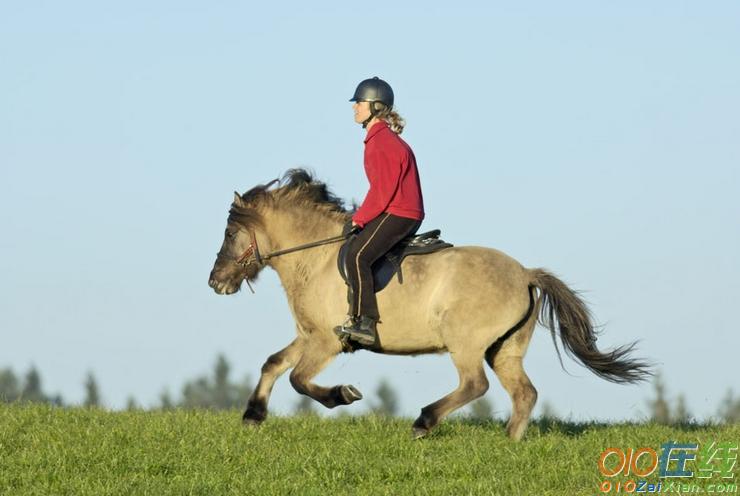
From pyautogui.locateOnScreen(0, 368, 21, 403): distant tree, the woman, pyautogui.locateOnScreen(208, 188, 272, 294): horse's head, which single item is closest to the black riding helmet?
the woman

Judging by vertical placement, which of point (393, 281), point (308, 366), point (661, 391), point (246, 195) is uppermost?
point (246, 195)

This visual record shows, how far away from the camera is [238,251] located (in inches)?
526

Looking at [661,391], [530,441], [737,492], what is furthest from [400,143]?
[661,391]

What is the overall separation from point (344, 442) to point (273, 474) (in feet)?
4.39

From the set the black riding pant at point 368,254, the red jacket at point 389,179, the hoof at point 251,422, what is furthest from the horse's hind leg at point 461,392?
the hoof at point 251,422

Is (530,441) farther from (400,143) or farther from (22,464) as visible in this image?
(22,464)

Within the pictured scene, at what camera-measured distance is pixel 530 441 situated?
1158 centimetres

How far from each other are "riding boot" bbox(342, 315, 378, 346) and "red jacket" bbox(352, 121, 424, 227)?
36.5 inches

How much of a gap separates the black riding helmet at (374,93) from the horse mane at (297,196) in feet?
3.59

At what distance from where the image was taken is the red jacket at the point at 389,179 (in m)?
12.2

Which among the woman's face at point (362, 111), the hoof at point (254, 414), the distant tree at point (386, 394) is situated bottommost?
the distant tree at point (386, 394)

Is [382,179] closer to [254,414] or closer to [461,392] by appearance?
[461,392]

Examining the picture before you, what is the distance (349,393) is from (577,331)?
233 centimetres

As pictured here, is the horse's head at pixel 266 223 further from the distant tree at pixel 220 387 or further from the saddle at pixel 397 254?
the distant tree at pixel 220 387
